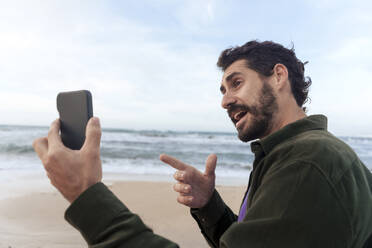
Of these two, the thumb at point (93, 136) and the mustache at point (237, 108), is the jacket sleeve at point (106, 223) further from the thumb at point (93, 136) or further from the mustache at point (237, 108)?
the mustache at point (237, 108)

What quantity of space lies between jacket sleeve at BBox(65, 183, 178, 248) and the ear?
4.01 ft

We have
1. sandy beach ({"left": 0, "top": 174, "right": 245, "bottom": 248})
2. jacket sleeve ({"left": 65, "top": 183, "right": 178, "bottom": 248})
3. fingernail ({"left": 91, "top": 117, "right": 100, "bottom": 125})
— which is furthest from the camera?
sandy beach ({"left": 0, "top": 174, "right": 245, "bottom": 248})

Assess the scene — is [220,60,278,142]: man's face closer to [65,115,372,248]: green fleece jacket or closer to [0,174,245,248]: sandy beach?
[65,115,372,248]: green fleece jacket

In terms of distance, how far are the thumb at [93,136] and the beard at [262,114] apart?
0.96m

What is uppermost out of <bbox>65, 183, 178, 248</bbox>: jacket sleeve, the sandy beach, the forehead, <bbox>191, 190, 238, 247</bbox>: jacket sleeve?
the forehead

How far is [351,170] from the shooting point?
89cm

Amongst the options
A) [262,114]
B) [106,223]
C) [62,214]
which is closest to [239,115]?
[262,114]

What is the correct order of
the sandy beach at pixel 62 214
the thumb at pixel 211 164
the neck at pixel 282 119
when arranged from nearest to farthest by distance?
the neck at pixel 282 119 < the thumb at pixel 211 164 < the sandy beach at pixel 62 214

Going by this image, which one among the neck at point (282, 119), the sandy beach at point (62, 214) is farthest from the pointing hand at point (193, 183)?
the sandy beach at point (62, 214)

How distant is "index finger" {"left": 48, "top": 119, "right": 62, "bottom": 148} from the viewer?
783 mm

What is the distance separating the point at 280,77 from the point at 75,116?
122 cm

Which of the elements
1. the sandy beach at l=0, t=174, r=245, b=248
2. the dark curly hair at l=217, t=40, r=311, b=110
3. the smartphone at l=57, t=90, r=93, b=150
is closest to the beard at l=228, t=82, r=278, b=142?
the dark curly hair at l=217, t=40, r=311, b=110

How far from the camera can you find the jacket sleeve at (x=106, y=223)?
26.9 inches

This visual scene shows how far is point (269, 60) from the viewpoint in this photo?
170 cm
